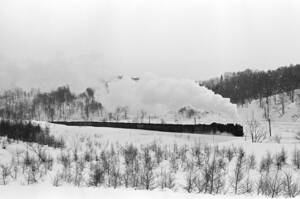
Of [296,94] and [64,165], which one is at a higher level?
[296,94]

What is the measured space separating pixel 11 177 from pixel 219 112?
23.1 meters

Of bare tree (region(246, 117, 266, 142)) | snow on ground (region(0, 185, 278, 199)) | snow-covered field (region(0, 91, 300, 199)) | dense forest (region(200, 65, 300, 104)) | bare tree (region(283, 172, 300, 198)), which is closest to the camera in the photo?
snow on ground (region(0, 185, 278, 199))

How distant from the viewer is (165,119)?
49312 mm

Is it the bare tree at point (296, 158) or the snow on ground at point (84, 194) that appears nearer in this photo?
the snow on ground at point (84, 194)

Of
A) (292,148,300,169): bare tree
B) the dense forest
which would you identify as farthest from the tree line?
(292,148,300,169): bare tree

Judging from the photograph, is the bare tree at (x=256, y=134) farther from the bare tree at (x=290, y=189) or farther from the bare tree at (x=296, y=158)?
the bare tree at (x=290, y=189)

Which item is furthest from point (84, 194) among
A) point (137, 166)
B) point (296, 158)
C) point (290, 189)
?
point (296, 158)

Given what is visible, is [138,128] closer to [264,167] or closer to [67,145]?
[67,145]

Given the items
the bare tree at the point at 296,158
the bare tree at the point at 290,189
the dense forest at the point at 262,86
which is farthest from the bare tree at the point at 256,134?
the dense forest at the point at 262,86

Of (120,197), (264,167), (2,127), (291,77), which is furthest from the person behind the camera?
(291,77)

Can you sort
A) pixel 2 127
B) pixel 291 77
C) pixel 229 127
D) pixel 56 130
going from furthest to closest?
pixel 291 77 < pixel 56 130 < pixel 2 127 < pixel 229 127

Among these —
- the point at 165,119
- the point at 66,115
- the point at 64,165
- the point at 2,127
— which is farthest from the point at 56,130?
the point at 66,115

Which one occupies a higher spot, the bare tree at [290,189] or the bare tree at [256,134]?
the bare tree at [256,134]

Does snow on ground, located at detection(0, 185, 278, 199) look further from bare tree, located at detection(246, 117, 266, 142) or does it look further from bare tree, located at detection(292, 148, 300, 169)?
bare tree, located at detection(246, 117, 266, 142)
